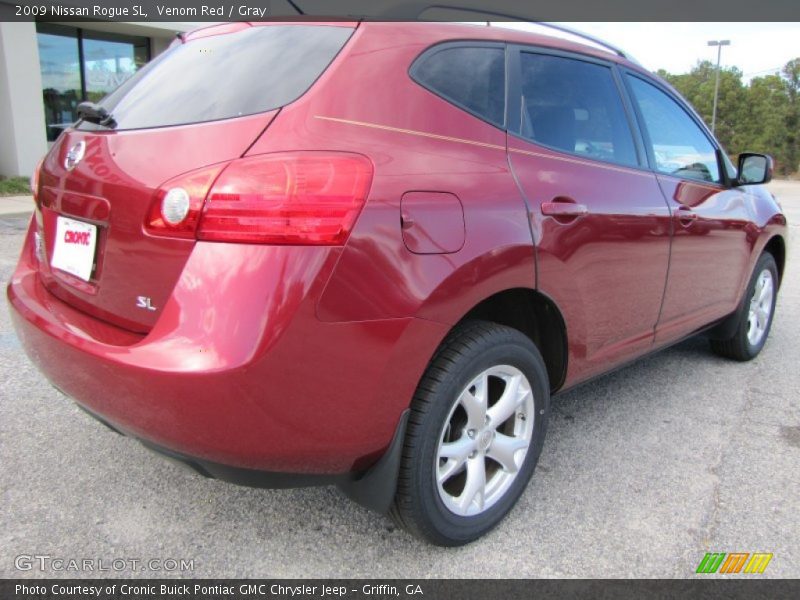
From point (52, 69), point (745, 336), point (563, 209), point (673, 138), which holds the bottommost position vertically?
point (745, 336)

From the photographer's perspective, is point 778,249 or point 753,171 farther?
point 778,249

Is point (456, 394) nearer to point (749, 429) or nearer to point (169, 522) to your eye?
point (169, 522)

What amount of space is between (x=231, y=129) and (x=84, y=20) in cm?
1296

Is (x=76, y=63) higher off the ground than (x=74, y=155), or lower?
higher

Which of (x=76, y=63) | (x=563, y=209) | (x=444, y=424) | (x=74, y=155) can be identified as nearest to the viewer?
(x=444, y=424)

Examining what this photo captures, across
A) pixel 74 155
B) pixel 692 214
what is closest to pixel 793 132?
pixel 692 214

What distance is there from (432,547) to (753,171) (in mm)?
3047

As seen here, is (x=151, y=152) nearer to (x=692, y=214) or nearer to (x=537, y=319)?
(x=537, y=319)

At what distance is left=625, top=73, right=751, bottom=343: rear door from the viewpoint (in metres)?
3.18

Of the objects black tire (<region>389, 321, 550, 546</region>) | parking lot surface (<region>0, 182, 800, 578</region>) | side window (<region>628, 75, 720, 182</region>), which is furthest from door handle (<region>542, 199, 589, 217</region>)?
parking lot surface (<region>0, 182, 800, 578</region>)

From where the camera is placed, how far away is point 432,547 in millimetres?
2244

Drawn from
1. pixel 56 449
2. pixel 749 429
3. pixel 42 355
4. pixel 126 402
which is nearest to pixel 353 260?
pixel 126 402

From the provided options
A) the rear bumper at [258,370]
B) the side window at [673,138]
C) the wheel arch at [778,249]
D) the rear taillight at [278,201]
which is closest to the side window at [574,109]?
the side window at [673,138]

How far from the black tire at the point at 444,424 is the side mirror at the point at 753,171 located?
2351 mm
